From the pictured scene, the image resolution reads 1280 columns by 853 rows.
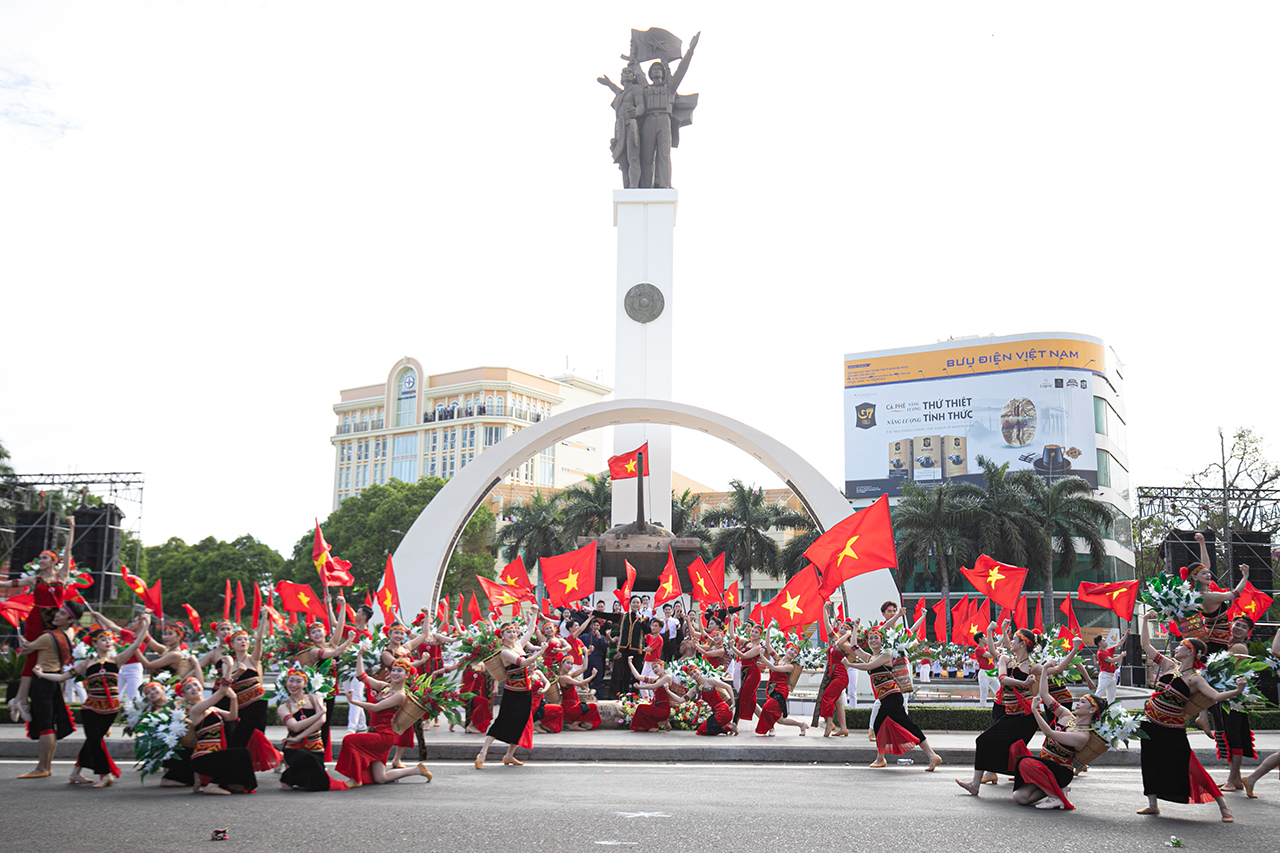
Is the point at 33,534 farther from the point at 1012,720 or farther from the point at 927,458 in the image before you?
the point at 927,458

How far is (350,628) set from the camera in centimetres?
1114

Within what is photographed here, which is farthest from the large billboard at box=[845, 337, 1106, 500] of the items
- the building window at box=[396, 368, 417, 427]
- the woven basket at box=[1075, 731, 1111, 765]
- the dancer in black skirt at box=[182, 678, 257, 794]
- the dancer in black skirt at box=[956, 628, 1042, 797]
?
the dancer in black skirt at box=[182, 678, 257, 794]

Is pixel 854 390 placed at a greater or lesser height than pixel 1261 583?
greater

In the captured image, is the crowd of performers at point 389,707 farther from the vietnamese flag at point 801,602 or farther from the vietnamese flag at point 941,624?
the vietnamese flag at point 941,624

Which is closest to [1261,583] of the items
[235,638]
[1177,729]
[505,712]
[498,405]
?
[1177,729]

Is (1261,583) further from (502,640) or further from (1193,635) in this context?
(502,640)

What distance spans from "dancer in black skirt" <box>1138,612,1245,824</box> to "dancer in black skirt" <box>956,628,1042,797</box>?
90cm

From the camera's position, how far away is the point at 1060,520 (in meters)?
43.5

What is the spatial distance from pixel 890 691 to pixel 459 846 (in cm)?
537

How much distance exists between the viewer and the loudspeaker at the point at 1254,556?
23.3m

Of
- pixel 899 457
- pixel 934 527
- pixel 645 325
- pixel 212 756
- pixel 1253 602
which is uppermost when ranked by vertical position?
pixel 899 457

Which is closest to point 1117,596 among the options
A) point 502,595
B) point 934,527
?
point 502,595

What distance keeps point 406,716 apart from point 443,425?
83501mm

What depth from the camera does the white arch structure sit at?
1933 cm
